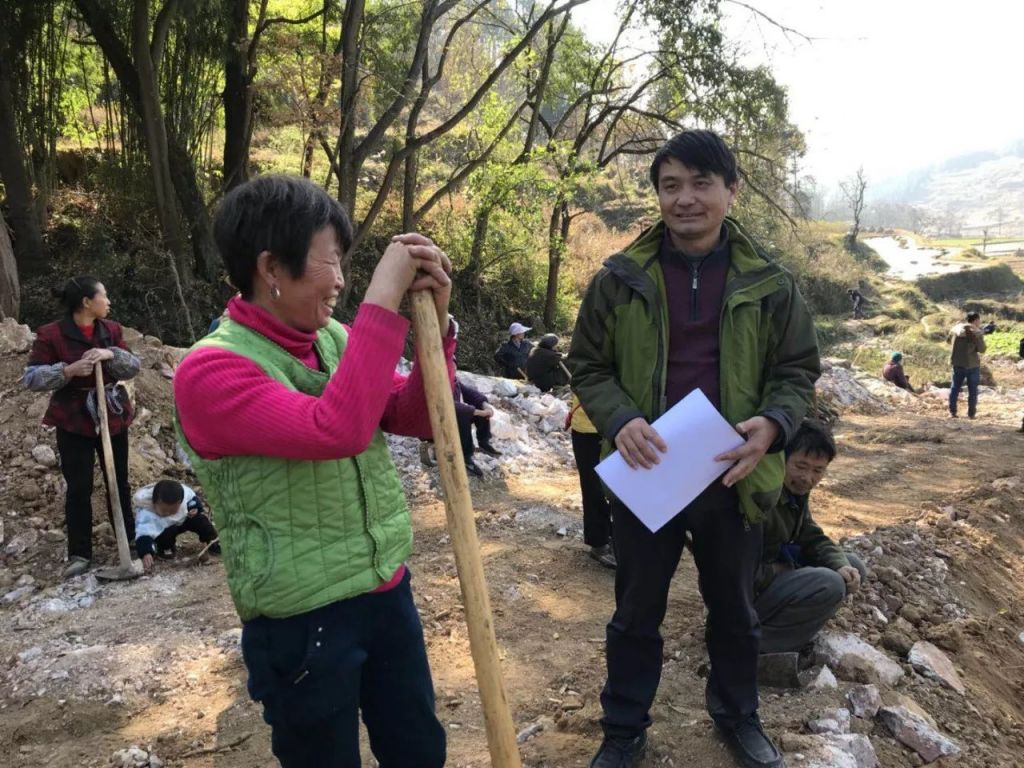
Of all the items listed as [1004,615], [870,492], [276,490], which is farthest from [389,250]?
[870,492]

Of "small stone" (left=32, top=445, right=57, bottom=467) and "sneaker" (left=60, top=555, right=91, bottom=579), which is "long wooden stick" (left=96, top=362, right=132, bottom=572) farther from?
"small stone" (left=32, top=445, right=57, bottom=467)

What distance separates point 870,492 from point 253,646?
24.4 ft

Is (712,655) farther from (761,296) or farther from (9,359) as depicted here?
(9,359)

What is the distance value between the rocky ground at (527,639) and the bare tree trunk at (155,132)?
118 inches

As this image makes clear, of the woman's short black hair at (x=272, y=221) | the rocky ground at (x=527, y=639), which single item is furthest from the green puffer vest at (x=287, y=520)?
the rocky ground at (x=527, y=639)

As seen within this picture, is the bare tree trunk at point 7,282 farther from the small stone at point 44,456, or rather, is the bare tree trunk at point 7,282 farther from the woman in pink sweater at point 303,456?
the woman in pink sweater at point 303,456

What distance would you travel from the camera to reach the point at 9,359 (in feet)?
21.7

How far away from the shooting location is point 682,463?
6.68 feet

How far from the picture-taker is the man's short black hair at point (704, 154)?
2.12 meters

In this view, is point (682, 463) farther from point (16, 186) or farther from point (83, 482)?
point (16, 186)

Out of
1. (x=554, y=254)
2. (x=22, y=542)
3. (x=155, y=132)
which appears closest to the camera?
(x=22, y=542)

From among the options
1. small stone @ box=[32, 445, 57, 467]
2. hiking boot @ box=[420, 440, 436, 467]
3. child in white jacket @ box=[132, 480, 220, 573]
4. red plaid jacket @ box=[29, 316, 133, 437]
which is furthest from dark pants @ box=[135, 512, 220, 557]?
hiking boot @ box=[420, 440, 436, 467]

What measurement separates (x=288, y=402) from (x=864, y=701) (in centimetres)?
244

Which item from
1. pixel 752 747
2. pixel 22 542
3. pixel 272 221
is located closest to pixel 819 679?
pixel 752 747
